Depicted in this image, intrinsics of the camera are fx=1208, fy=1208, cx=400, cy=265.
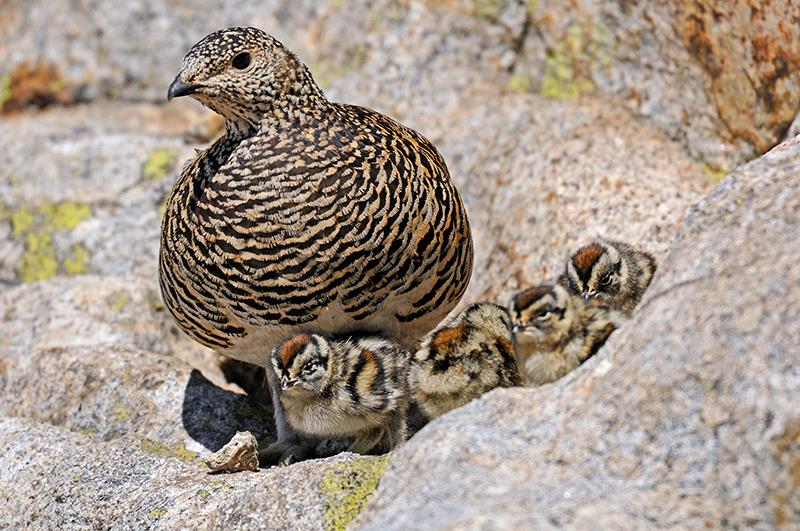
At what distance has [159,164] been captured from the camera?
1015 centimetres

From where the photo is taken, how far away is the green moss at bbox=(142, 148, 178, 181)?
10.1 metres

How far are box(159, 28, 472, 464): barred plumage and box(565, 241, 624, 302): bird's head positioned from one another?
2.07 feet

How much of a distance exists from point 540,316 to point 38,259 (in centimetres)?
533

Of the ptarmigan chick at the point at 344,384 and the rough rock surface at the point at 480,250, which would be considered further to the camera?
the ptarmigan chick at the point at 344,384

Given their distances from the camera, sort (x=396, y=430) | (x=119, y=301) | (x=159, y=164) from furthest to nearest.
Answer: (x=159, y=164) < (x=119, y=301) < (x=396, y=430)

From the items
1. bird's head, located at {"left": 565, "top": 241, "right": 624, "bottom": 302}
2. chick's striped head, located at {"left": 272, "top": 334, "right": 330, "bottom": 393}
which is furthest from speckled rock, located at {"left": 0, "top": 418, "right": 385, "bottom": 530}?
bird's head, located at {"left": 565, "top": 241, "right": 624, "bottom": 302}

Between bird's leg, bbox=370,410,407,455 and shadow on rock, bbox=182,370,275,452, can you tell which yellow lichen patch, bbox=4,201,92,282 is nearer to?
shadow on rock, bbox=182,370,275,452

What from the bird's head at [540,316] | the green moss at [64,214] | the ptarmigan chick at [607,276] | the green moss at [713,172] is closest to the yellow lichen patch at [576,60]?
the green moss at [713,172]

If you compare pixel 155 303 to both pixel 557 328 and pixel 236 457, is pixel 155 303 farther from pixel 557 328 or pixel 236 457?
pixel 557 328

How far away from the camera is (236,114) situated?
20.3ft

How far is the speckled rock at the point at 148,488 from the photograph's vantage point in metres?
5.28

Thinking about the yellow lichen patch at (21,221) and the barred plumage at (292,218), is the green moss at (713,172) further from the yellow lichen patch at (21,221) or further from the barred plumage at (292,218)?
the yellow lichen patch at (21,221)

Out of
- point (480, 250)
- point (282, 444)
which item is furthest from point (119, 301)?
point (480, 250)

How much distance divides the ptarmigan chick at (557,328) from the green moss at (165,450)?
193 cm
